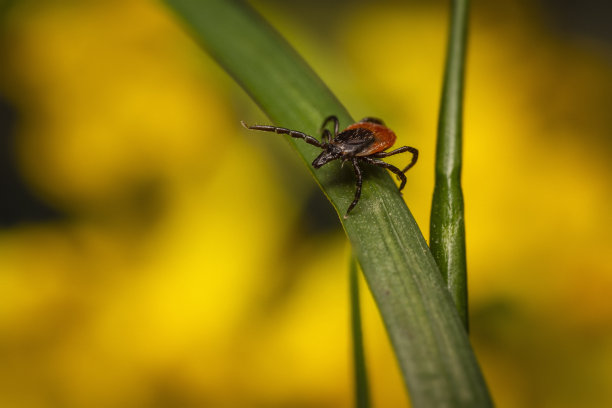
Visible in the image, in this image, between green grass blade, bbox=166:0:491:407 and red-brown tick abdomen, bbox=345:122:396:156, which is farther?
red-brown tick abdomen, bbox=345:122:396:156

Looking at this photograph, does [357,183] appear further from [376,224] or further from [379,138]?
[379,138]

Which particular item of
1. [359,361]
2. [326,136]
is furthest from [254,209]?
[359,361]

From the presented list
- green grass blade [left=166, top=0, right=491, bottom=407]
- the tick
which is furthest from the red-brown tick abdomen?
green grass blade [left=166, top=0, right=491, bottom=407]

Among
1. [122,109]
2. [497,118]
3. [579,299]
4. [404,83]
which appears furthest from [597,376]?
[122,109]

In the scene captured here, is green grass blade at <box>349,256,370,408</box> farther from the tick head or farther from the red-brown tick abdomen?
the red-brown tick abdomen

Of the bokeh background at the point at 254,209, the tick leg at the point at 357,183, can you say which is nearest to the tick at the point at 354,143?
the tick leg at the point at 357,183

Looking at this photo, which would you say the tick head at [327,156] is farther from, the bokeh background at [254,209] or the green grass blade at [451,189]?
the bokeh background at [254,209]

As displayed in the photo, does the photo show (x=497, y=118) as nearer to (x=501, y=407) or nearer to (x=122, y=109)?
(x=501, y=407)
